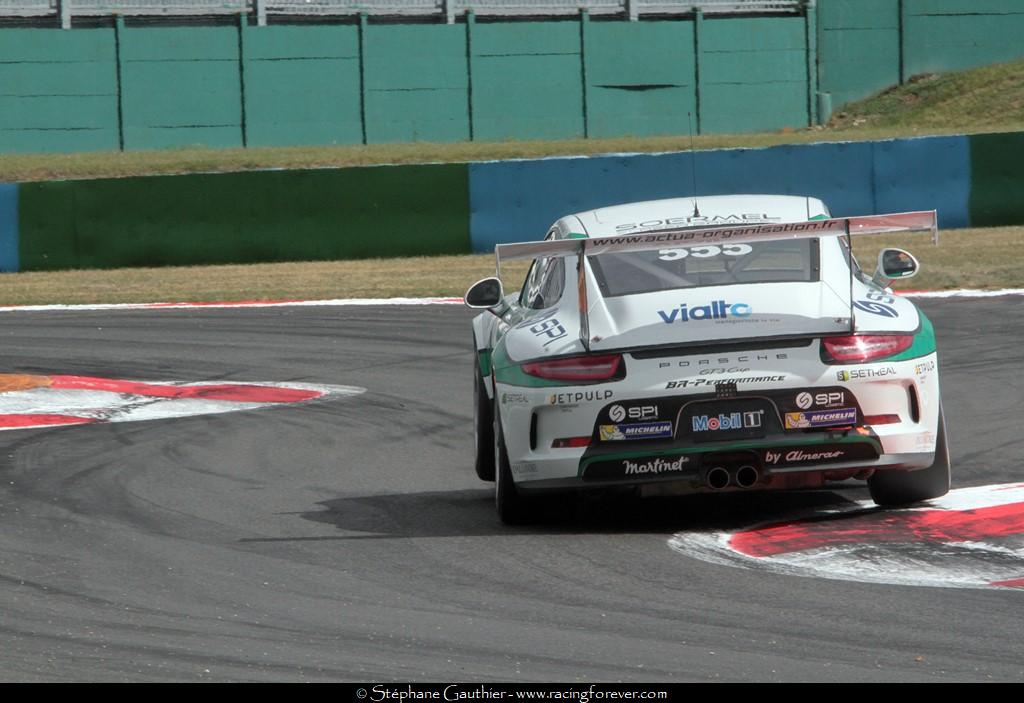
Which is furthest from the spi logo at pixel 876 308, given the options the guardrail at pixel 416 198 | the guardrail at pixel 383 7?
the guardrail at pixel 383 7

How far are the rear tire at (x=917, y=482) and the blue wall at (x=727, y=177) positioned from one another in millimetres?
14995

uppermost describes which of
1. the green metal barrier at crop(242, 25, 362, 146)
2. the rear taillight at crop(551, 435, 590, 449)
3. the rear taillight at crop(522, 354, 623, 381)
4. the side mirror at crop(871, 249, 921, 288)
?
the green metal barrier at crop(242, 25, 362, 146)

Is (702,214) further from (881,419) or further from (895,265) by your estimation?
(881,419)

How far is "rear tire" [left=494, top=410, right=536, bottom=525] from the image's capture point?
6977 millimetres

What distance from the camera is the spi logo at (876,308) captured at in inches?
269

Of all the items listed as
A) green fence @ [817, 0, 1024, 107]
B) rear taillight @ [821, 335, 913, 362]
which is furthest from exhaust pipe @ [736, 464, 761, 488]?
green fence @ [817, 0, 1024, 107]

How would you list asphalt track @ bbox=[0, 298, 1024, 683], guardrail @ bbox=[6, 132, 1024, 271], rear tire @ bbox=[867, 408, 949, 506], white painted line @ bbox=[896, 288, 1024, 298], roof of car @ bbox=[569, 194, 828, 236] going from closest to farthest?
asphalt track @ bbox=[0, 298, 1024, 683]
rear tire @ bbox=[867, 408, 949, 506]
roof of car @ bbox=[569, 194, 828, 236]
white painted line @ bbox=[896, 288, 1024, 298]
guardrail @ bbox=[6, 132, 1024, 271]

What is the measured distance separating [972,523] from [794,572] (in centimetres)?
106

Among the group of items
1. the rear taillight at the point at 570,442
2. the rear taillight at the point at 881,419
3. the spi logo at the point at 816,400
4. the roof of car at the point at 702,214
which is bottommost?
the rear taillight at the point at 570,442

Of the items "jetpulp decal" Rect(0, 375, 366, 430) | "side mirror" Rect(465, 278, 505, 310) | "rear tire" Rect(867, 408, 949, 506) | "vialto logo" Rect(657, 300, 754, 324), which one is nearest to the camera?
"vialto logo" Rect(657, 300, 754, 324)

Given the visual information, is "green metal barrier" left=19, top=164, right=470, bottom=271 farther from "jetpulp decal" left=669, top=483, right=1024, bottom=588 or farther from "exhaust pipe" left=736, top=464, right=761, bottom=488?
"exhaust pipe" left=736, top=464, right=761, bottom=488

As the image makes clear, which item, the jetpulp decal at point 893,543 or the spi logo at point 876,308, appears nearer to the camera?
the jetpulp decal at point 893,543

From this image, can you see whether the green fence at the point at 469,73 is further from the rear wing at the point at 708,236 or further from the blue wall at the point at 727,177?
the rear wing at the point at 708,236

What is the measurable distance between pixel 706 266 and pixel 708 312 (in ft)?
1.60
